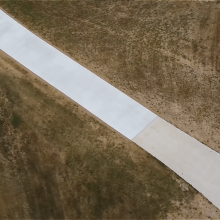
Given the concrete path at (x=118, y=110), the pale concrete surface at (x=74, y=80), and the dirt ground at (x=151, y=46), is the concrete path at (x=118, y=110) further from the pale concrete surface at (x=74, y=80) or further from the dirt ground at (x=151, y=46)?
the dirt ground at (x=151, y=46)

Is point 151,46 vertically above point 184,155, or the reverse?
point 151,46

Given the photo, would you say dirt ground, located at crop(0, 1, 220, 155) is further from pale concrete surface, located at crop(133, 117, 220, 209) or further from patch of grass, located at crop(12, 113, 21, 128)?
patch of grass, located at crop(12, 113, 21, 128)

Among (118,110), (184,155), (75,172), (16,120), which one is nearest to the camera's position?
(75,172)

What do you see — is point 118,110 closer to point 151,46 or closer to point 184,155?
point 184,155

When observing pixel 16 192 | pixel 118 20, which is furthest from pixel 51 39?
pixel 16 192

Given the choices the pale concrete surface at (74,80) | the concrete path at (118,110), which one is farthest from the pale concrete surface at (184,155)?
the pale concrete surface at (74,80)

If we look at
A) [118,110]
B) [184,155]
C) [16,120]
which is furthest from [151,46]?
[16,120]

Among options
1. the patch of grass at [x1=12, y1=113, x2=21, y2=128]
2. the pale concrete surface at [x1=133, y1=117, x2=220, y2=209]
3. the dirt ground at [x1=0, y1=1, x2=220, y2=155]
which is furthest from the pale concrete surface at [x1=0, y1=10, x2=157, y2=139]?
the patch of grass at [x1=12, y1=113, x2=21, y2=128]

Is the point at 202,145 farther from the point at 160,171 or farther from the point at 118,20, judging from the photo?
the point at 118,20
